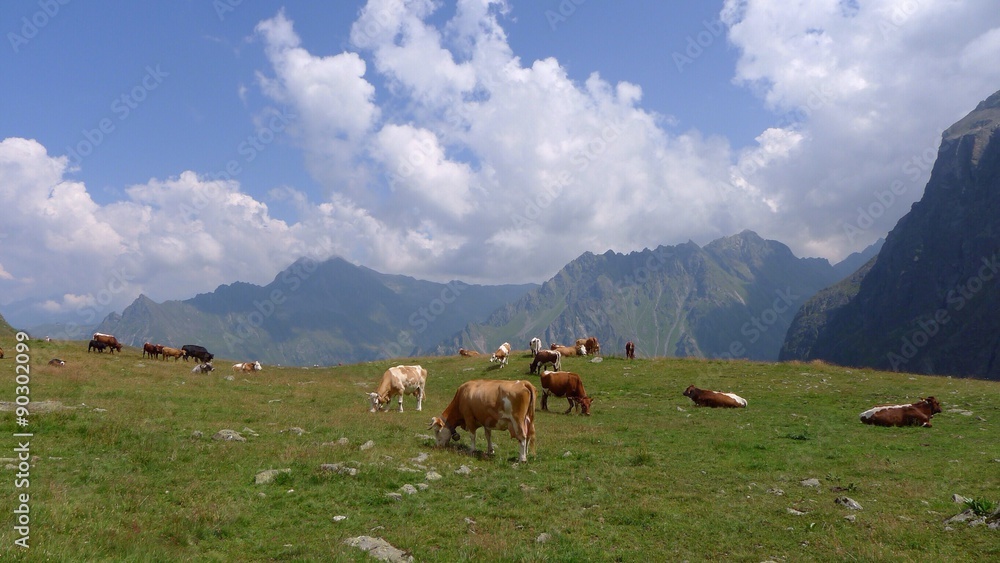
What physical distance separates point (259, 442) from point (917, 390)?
32970mm

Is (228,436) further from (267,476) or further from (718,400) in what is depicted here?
(718,400)

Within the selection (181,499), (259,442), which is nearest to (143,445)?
(259,442)

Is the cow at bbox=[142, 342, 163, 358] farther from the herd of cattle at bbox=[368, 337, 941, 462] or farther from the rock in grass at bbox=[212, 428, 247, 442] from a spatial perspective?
the rock in grass at bbox=[212, 428, 247, 442]

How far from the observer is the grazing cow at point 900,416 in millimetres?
21125

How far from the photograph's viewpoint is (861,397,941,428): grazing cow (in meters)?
21.1

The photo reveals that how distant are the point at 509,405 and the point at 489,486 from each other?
3.13 metres

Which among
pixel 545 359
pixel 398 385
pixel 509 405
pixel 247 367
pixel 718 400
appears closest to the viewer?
pixel 509 405

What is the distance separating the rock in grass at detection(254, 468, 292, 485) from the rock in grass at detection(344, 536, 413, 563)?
11.7 ft

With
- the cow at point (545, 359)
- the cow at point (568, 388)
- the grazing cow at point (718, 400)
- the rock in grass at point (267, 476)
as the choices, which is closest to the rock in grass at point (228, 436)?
the rock in grass at point (267, 476)

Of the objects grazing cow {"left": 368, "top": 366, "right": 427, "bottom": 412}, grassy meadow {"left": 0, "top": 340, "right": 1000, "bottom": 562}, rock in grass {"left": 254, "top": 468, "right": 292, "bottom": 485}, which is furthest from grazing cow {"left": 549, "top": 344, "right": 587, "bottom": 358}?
rock in grass {"left": 254, "top": 468, "right": 292, "bottom": 485}

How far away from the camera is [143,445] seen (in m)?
13.1

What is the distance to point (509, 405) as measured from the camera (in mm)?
14859

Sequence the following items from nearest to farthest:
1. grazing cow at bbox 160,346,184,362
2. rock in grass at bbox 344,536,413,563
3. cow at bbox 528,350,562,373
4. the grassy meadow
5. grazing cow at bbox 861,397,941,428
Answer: rock in grass at bbox 344,536,413,563 < the grassy meadow < grazing cow at bbox 861,397,941,428 < cow at bbox 528,350,562,373 < grazing cow at bbox 160,346,184,362

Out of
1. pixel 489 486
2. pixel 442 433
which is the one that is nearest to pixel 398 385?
pixel 442 433
